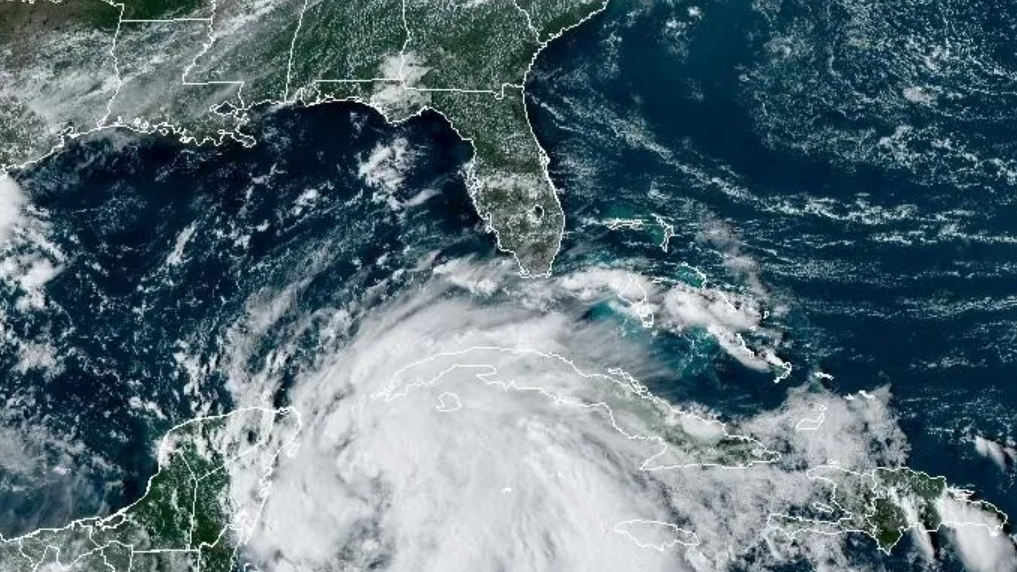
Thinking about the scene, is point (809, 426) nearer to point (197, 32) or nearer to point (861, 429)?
point (861, 429)

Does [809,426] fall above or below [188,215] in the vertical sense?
below

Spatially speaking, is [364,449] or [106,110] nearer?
[364,449]

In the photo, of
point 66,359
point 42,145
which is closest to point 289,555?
point 66,359

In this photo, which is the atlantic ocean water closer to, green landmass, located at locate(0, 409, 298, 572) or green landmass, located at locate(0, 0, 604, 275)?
green landmass, located at locate(0, 0, 604, 275)

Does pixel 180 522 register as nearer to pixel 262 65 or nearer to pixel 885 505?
pixel 262 65

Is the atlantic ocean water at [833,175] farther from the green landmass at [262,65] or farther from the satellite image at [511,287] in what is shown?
the green landmass at [262,65]
